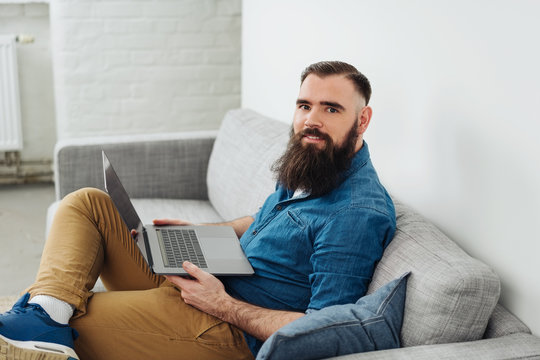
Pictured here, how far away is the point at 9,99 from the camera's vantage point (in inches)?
137

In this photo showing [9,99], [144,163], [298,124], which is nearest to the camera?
[298,124]

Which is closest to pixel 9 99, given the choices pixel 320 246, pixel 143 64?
pixel 143 64

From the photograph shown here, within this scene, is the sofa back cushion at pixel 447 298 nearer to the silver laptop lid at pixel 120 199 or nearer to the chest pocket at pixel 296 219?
the chest pocket at pixel 296 219

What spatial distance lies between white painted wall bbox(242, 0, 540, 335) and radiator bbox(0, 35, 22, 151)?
2.04m

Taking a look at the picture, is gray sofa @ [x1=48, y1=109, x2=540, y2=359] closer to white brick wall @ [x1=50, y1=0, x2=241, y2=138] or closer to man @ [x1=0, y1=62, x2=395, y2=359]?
man @ [x1=0, y1=62, x2=395, y2=359]

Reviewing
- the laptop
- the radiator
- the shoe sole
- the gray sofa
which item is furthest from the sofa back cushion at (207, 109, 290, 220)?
the radiator

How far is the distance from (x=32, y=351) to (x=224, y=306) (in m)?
0.42

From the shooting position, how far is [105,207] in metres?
1.80

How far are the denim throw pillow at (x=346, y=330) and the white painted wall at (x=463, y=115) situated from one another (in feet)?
0.79

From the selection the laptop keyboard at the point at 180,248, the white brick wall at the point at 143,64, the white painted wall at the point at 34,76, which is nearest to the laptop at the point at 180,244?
the laptop keyboard at the point at 180,248

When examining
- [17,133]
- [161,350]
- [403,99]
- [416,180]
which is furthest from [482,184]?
[17,133]

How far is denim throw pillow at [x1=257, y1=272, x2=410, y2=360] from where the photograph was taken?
110 centimetres

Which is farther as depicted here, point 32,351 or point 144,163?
point 144,163

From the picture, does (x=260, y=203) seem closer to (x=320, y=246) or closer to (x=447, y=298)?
(x=320, y=246)
